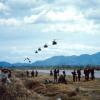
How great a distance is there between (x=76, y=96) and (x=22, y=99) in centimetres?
606

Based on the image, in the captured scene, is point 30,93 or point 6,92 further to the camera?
point 30,93

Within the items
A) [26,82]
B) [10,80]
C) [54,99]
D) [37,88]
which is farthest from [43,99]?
[26,82]

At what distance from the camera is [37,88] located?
38.4 meters

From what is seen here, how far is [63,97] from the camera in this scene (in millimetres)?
31938

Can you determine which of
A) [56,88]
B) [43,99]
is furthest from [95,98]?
[56,88]

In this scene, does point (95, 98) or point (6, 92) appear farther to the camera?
point (95, 98)

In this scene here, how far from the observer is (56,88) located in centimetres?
3834

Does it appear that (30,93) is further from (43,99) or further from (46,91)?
(46,91)

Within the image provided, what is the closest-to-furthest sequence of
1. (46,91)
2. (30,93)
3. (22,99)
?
(22,99) < (30,93) < (46,91)

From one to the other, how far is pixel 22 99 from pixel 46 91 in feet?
30.8

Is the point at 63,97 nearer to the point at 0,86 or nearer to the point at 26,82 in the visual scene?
the point at 0,86

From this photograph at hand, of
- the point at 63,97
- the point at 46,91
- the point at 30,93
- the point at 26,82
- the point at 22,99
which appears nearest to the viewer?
the point at 22,99

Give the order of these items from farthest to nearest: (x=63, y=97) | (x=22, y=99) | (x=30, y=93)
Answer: (x=63, y=97) → (x=30, y=93) → (x=22, y=99)

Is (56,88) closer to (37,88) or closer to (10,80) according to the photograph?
(37,88)
